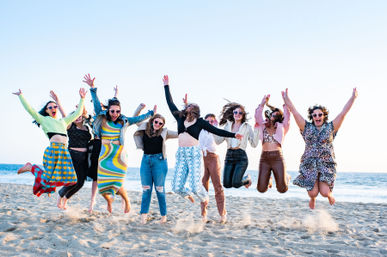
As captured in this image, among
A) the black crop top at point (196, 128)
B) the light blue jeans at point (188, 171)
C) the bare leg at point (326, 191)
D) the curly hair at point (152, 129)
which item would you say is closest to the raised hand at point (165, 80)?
the black crop top at point (196, 128)

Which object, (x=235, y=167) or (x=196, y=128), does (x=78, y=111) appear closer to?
(x=196, y=128)

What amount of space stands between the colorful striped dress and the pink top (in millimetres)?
3173

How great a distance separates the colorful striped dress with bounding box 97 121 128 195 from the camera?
6.76 meters

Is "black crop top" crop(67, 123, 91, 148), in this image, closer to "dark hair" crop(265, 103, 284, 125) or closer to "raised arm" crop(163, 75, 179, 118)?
"raised arm" crop(163, 75, 179, 118)

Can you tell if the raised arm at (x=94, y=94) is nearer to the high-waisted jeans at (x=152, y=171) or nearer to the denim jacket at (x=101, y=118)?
the denim jacket at (x=101, y=118)

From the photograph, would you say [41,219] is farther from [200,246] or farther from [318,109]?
[318,109]

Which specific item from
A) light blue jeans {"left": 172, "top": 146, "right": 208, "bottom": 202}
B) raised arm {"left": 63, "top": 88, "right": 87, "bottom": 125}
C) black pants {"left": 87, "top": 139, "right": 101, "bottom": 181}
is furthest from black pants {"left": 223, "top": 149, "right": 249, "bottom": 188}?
raised arm {"left": 63, "top": 88, "right": 87, "bottom": 125}

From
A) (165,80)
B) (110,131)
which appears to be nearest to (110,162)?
(110,131)

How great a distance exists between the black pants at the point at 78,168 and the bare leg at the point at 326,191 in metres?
5.35

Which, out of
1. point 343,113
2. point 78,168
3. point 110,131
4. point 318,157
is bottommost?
point 78,168

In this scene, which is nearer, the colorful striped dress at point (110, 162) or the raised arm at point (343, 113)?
the raised arm at point (343, 113)

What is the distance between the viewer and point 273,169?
287 inches

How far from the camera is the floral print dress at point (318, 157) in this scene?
6.54 metres

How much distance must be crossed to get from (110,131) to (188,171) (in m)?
1.91
